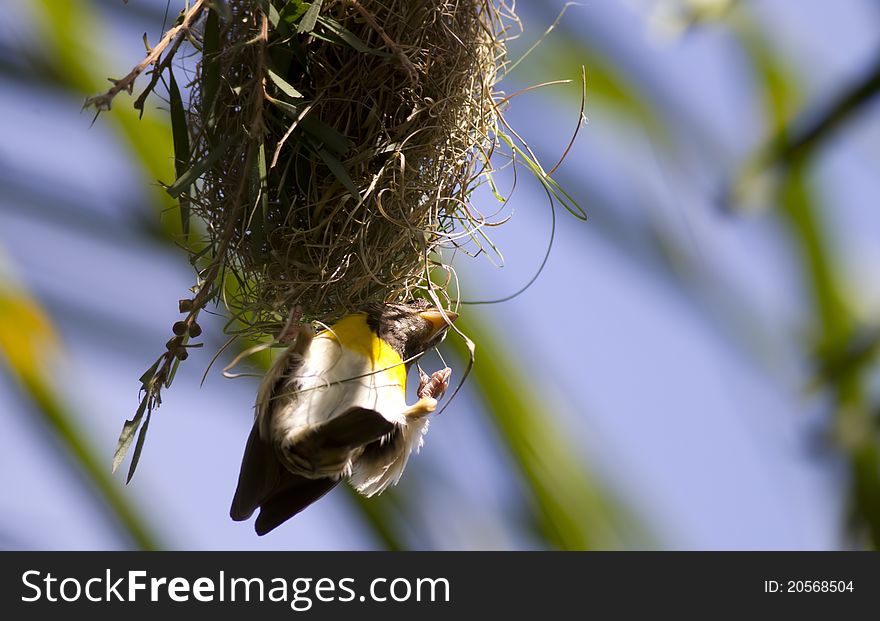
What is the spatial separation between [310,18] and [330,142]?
186 millimetres

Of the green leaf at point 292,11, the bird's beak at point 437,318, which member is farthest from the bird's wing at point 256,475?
the green leaf at point 292,11

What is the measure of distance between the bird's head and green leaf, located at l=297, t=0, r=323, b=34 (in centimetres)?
48

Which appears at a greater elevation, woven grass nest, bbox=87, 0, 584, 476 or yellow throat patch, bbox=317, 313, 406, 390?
woven grass nest, bbox=87, 0, 584, 476

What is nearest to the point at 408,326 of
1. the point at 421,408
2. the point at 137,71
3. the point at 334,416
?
the point at 421,408

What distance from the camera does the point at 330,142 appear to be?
1.58 metres

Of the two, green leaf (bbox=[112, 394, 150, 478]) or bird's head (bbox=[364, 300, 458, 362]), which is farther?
bird's head (bbox=[364, 300, 458, 362])

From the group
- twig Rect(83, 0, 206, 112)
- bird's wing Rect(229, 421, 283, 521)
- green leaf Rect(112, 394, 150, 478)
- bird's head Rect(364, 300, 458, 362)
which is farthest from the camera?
bird's head Rect(364, 300, 458, 362)

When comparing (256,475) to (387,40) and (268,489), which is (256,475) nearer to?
(268,489)

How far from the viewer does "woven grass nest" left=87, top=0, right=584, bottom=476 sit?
1570 millimetres

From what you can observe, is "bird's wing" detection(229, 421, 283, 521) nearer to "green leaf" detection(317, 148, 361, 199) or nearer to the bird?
the bird

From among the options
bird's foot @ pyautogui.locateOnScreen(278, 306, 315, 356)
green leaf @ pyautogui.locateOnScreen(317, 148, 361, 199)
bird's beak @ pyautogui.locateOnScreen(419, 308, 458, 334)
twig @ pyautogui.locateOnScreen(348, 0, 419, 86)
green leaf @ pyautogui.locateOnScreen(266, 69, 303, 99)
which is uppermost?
twig @ pyautogui.locateOnScreen(348, 0, 419, 86)

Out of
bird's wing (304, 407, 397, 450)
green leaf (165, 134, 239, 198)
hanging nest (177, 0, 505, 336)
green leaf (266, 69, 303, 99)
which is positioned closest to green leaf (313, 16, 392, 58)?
hanging nest (177, 0, 505, 336)

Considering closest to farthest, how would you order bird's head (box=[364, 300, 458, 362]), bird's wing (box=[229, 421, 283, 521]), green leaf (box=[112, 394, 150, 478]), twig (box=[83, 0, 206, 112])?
twig (box=[83, 0, 206, 112]), green leaf (box=[112, 394, 150, 478]), bird's wing (box=[229, 421, 283, 521]), bird's head (box=[364, 300, 458, 362])

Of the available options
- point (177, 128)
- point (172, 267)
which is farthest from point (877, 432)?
point (172, 267)
